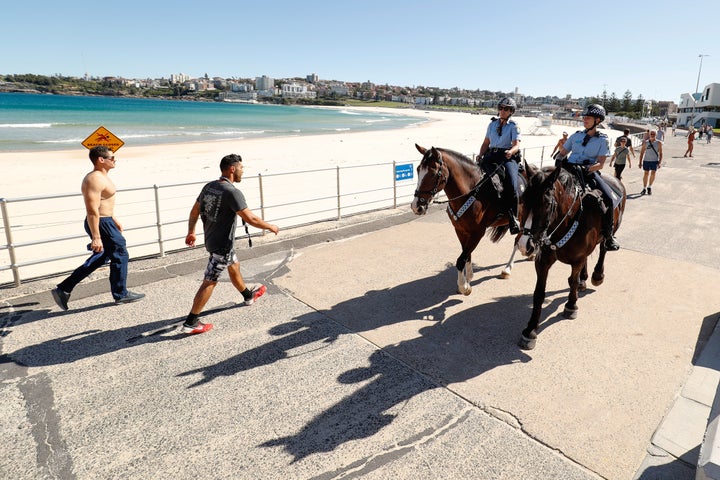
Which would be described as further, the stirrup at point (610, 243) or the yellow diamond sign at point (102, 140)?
the yellow diamond sign at point (102, 140)

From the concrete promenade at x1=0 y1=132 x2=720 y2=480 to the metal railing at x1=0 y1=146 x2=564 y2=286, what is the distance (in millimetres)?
1117

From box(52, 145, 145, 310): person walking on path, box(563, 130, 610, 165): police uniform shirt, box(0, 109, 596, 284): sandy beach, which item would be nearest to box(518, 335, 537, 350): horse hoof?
box(563, 130, 610, 165): police uniform shirt

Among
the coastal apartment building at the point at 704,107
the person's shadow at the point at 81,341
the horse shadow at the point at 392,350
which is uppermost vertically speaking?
the coastal apartment building at the point at 704,107

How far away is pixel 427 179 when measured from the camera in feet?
18.2

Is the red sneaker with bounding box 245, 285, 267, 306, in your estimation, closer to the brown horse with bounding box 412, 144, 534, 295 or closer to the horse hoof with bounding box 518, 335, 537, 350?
the brown horse with bounding box 412, 144, 534, 295

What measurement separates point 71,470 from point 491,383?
3.61m

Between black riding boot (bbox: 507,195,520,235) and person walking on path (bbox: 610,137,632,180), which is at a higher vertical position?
person walking on path (bbox: 610,137,632,180)

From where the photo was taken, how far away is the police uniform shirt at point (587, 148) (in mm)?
5676

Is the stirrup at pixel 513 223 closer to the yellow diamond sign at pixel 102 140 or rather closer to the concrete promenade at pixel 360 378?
the concrete promenade at pixel 360 378

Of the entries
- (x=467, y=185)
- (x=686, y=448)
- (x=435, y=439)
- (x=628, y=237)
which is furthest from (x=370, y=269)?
(x=628, y=237)

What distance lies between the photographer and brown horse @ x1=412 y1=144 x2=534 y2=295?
5543mm

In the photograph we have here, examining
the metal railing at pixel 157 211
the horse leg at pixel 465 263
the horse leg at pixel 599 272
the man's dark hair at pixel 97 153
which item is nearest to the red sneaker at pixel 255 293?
the metal railing at pixel 157 211

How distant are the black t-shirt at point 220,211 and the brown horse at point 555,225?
3.13 m

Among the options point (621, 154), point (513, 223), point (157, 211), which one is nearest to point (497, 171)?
point (513, 223)
